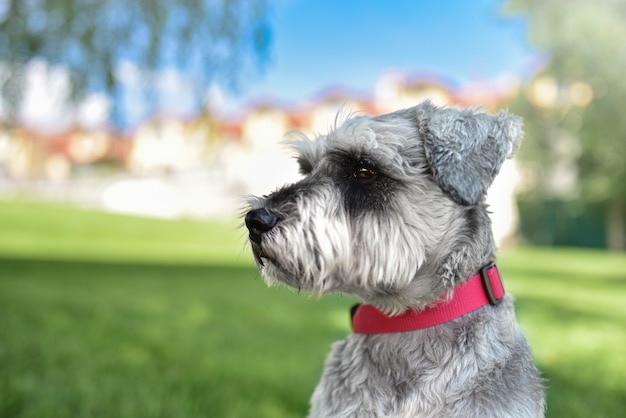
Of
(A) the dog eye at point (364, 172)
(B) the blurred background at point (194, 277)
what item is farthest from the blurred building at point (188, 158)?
(A) the dog eye at point (364, 172)

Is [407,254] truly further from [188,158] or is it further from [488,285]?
[188,158]

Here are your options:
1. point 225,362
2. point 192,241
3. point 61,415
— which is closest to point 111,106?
point 225,362

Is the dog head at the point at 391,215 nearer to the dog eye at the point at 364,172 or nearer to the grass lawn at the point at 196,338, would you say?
the dog eye at the point at 364,172

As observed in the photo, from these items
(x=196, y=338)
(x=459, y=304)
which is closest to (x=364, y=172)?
(x=459, y=304)

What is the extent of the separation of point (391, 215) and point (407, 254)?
189mm

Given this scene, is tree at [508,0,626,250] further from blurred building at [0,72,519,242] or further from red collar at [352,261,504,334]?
red collar at [352,261,504,334]

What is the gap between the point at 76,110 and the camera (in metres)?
11.3

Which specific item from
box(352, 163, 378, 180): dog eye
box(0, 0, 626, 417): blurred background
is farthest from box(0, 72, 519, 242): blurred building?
box(352, 163, 378, 180): dog eye

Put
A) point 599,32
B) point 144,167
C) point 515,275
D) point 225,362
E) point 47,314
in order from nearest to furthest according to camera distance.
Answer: point 225,362 < point 47,314 < point 599,32 < point 515,275 < point 144,167

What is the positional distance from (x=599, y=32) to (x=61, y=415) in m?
17.3

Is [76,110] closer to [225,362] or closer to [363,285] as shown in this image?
[225,362]

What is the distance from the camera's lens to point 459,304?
3199mm

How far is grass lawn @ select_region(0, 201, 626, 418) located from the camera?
18.6 ft

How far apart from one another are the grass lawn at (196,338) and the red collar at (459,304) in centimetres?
52
